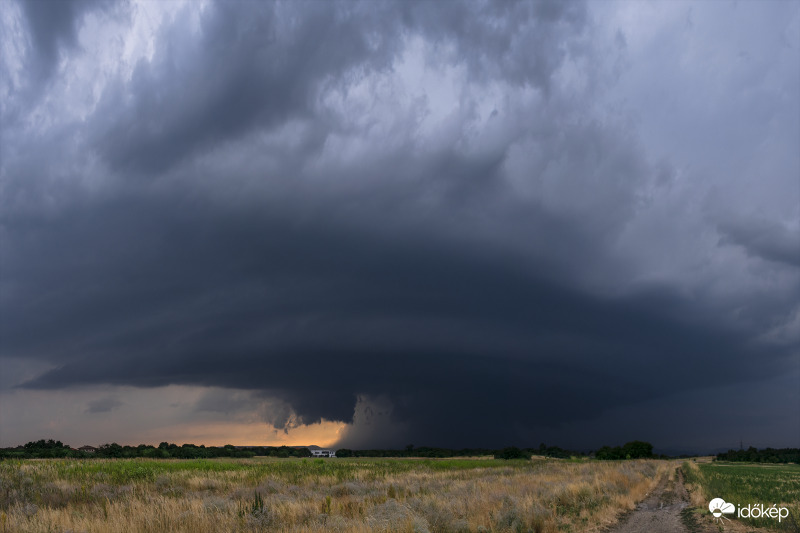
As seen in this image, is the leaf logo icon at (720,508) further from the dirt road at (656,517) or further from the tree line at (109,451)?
the tree line at (109,451)

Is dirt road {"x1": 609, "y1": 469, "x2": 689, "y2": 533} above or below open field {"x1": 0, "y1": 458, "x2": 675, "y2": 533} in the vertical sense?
below

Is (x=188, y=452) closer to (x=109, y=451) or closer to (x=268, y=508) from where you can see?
(x=109, y=451)

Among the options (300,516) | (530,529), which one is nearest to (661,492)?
(530,529)

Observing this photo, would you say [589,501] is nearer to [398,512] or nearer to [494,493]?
[494,493]

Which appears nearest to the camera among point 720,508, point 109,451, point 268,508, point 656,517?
point 268,508

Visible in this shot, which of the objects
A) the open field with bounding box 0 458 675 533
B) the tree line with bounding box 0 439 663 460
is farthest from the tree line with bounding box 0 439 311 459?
the open field with bounding box 0 458 675 533

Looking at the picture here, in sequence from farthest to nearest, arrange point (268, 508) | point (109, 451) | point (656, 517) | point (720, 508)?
point (109, 451)
point (720, 508)
point (656, 517)
point (268, 508)

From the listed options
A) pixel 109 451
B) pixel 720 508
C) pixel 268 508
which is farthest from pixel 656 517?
pixel 109 451

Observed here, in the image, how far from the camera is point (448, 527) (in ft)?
51.6

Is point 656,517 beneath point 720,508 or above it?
beneath

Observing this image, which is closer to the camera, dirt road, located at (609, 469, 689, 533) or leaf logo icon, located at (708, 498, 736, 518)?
dirt road, located at (609, 469, 689, 533)

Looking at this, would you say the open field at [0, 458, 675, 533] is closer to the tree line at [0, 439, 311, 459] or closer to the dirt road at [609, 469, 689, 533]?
the dirt road at [609, 469, 689, 533]

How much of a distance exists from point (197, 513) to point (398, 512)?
6.56m

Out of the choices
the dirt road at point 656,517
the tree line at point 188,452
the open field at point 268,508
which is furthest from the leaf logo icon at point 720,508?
the tree line at point 188,452
